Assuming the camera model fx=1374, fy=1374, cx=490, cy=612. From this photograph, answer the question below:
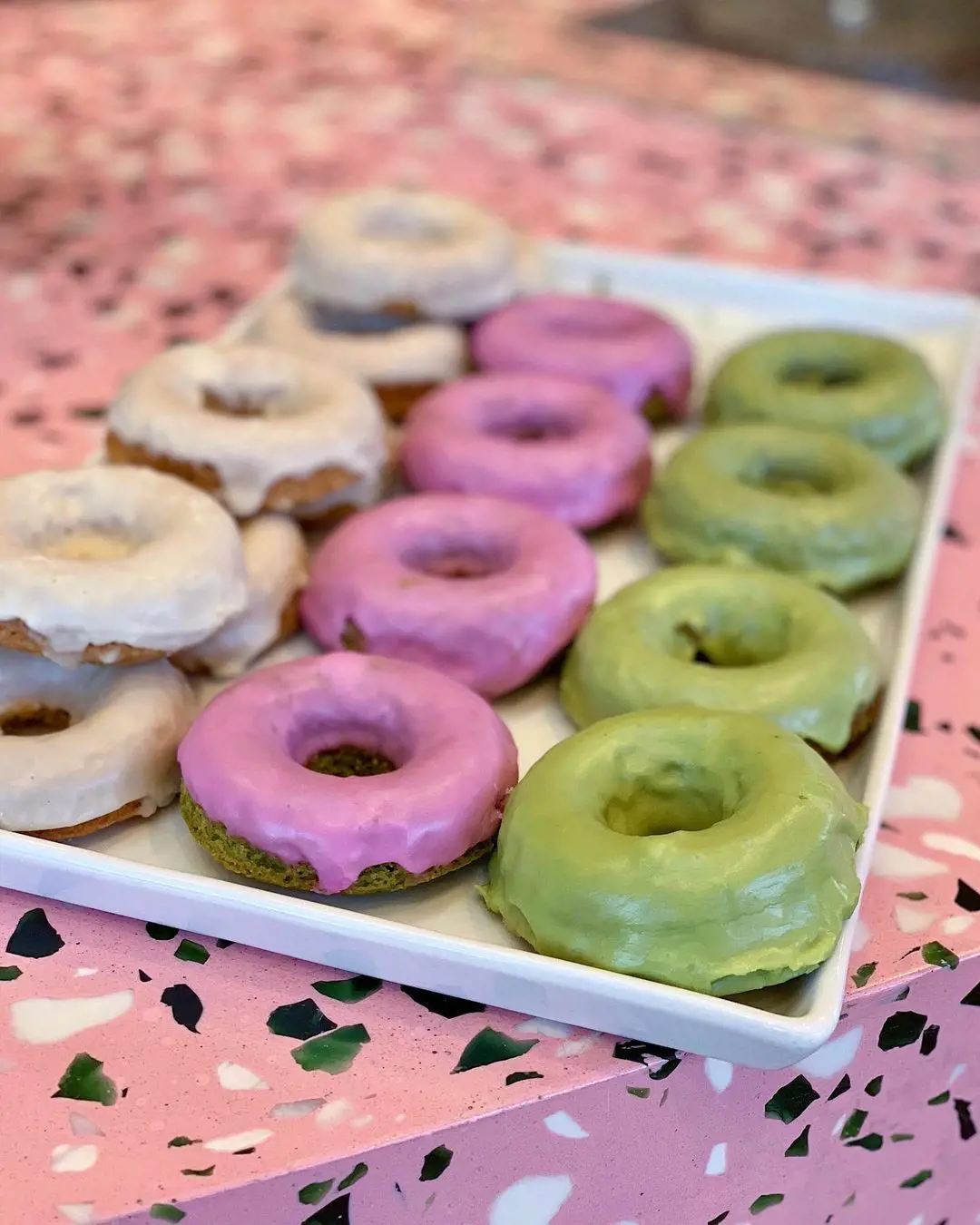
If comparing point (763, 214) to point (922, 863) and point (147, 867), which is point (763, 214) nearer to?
point (922, 863)

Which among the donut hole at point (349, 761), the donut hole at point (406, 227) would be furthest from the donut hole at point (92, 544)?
the donut hole at point (406, 227)

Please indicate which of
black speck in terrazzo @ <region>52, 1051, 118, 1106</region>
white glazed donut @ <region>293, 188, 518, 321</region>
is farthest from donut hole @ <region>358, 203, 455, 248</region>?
black speck in terrazzo @ <region>52, 1051, 118, 1106</region>

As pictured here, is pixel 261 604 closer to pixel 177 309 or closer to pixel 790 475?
pixel 790 475

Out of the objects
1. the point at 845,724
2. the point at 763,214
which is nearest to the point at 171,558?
the point at 845,724

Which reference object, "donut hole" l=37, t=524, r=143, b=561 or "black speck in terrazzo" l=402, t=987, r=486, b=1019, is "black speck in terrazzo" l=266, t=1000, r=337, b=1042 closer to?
"black speck in terrazzo" l=402, t=987, r=486, b=1019

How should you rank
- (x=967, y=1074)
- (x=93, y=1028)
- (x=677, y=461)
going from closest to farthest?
(x=93, y=1028) → (x=967, y=1074) → (x=677, y=461)

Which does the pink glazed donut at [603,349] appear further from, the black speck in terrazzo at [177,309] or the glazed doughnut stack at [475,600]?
the black speck in terrazzo at [177,309]
